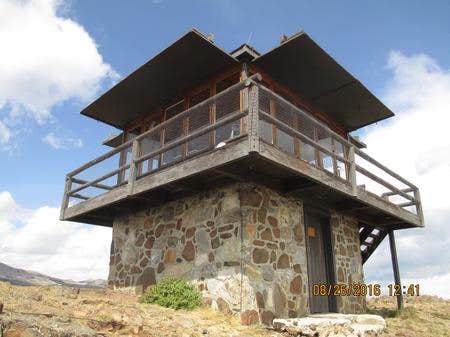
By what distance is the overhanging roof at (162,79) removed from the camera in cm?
1064

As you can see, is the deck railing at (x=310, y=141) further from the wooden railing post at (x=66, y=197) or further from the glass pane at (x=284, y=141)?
the wooden railing post at (x=66, y=197)

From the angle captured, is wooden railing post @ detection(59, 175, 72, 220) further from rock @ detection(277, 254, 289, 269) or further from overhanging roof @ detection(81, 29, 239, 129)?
rock @ detection(277, 254, 289, 269)

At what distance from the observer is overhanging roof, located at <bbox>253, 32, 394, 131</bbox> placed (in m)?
10.7

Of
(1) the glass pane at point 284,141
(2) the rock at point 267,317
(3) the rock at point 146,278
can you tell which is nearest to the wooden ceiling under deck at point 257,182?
(1) the glass pane at point 284,141

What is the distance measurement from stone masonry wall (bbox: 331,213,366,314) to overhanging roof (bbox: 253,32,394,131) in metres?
3.49

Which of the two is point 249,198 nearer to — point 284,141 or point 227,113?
point 284,141

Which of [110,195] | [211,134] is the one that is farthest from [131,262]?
[211,134]

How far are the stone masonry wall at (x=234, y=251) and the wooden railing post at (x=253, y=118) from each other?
6.40 feet

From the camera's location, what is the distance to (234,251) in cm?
924

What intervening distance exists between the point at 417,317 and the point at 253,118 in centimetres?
Answer: 939

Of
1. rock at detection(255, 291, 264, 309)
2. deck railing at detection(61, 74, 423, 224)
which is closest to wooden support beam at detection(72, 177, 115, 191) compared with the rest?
deck railing at detection(61, 74, 423, 224)

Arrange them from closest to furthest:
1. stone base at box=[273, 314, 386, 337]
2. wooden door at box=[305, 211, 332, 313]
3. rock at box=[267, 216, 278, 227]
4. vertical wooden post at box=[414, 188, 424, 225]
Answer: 1. stone base at box=[273, 314, 386, 337]
2. rock at box=[267, 216, 278, 227]
3. wooden door at box=[305, 211, 332, 313]
4. vertical wooden post at box=[414, 188, 424, 225]

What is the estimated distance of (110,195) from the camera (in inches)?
457

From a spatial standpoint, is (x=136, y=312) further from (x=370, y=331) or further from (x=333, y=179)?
(x=333, y=179)
